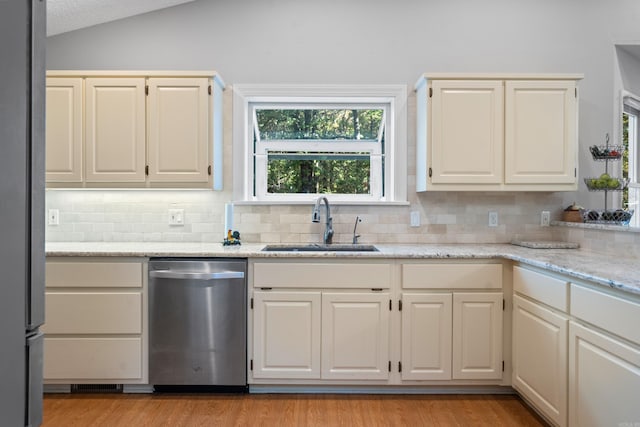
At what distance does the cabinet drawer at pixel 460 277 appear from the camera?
92.0 inches

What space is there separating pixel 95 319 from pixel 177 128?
1.32 meters

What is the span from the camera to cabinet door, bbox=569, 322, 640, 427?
1.43m

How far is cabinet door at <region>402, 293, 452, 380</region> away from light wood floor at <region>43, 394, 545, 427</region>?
188 millimetres

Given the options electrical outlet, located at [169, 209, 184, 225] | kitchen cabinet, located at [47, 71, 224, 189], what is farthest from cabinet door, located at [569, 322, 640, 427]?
electrical outlet, located at [169, 209, 184, 225]

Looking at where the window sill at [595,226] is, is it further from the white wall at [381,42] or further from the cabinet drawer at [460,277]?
the cabinet drawer at [460,277]

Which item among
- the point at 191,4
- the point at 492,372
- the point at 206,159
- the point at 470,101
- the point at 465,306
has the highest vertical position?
the point at 191,4

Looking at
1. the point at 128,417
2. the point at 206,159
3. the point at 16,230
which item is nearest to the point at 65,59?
the point at 206,159

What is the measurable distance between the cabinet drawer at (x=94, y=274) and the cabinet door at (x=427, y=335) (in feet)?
5.46

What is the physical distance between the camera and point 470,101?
2.60 m

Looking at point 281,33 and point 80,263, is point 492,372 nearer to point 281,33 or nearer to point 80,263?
point 80,263

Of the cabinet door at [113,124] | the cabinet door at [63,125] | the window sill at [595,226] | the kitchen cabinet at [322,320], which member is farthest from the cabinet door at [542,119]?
the cabinet door at [63,125]

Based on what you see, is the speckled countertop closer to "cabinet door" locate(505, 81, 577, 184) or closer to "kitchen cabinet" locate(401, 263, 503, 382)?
"kitchen cabinet" locate(401, 263, 503, 382)

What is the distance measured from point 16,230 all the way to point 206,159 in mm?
1983

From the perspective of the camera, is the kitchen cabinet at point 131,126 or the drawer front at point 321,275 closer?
the drawer front at point 321,275
